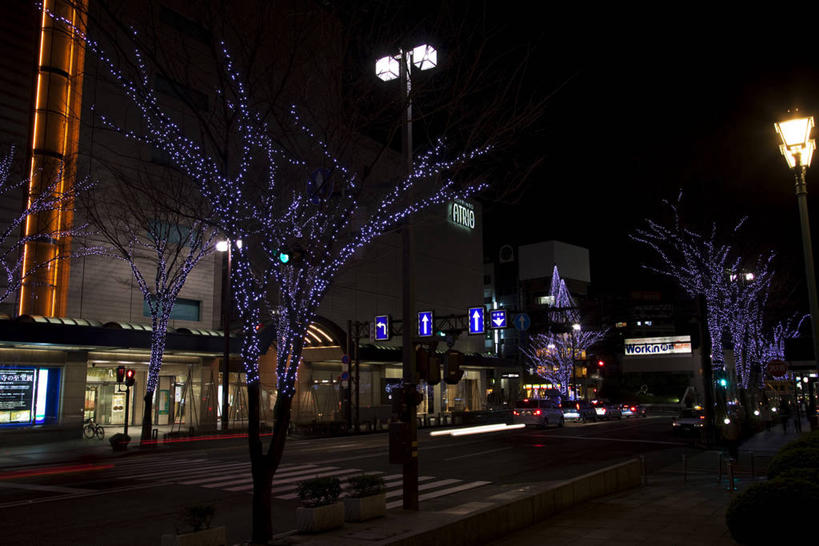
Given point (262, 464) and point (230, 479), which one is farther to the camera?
point (230, 479)

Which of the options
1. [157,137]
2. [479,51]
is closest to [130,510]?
[157,137]

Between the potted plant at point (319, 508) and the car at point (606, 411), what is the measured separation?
45.7m

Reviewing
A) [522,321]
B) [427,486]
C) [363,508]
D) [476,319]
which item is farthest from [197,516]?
[476,319]

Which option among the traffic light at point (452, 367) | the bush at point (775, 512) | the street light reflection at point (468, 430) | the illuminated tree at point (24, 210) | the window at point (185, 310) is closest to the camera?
the bush at point (775, 512)

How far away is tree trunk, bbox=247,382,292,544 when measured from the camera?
8.00m

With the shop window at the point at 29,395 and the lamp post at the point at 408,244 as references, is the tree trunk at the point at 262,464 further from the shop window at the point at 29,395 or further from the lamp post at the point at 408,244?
the shop window at the point at 29,395

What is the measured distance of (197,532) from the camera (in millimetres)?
7395

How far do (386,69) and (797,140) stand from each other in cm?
770

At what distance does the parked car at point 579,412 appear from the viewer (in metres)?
48.9

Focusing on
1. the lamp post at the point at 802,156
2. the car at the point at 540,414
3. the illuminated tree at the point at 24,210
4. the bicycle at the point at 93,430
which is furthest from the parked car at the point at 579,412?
the lamp post at the point at 802,156

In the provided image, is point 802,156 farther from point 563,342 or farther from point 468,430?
point 563,342

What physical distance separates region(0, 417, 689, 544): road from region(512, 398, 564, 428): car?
9.35 meters

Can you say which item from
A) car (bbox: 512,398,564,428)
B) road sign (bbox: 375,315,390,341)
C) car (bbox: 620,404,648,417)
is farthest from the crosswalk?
car (bbox: 620,404,648,417)

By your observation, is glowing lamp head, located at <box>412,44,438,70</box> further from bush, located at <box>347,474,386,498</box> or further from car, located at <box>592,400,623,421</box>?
car, located at <box>592,400,623,421</box>
